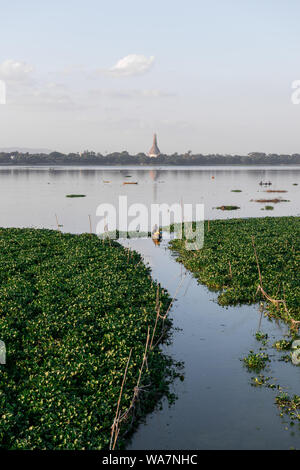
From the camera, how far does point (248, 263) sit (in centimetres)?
2469

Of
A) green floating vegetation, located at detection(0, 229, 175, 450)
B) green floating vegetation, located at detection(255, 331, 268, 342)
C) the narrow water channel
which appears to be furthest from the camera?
green floating vegetation, located at detection(255, 331, 268, 342)

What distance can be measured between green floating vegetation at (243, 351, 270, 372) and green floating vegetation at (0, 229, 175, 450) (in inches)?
110

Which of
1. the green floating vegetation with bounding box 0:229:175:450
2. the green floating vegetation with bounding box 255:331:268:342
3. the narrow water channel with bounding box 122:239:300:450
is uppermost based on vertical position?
the green floating vegetation with bounding box 0:229:175:450

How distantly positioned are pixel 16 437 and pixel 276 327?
477 inches

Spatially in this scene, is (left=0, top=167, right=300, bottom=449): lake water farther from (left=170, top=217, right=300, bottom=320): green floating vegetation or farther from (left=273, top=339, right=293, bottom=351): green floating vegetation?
(left=170, top=217, right=300, bottom=320): green floating vegetation

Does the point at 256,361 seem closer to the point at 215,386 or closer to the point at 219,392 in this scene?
the point at 215,386

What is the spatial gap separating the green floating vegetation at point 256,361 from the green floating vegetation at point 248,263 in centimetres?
379

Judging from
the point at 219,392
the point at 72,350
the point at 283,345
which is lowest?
the point at 219,392

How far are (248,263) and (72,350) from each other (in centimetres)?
1412

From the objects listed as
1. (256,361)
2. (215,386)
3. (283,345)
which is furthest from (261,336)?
(215,386)

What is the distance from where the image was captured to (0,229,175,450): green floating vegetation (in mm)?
10594

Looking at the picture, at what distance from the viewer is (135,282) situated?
21406 mm

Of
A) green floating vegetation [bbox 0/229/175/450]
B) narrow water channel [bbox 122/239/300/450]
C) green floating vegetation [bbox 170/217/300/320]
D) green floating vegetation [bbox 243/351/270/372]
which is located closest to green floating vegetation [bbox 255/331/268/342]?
narrow water channel [bbox 122/239/300/450]

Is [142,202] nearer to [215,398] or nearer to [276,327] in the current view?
[276,327]
